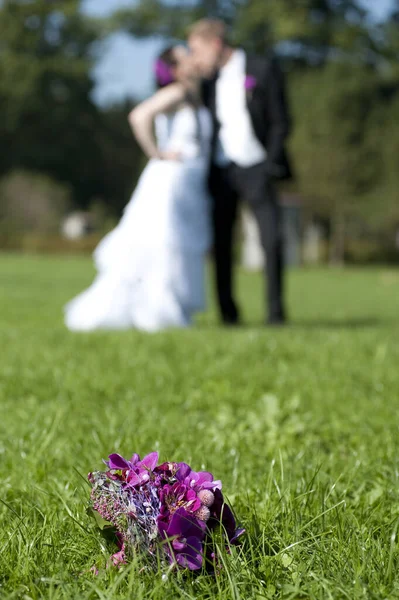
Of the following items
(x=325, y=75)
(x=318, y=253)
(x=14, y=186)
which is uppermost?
(x=325, y=75)

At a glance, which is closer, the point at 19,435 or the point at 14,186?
the point at 19,435

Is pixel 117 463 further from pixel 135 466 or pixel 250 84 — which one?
pixel 250 84

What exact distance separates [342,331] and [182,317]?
1.40m

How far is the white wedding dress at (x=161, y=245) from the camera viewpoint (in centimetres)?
760

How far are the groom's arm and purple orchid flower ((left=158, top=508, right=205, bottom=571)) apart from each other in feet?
20.6

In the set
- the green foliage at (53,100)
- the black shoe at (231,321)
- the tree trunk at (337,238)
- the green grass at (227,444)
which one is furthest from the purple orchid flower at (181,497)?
the green foliage at (53,100)

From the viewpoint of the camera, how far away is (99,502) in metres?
1.66

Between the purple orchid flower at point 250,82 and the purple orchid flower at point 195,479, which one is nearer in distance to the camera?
the purple orchid flower at point 195,479

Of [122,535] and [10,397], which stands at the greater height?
[122,535]

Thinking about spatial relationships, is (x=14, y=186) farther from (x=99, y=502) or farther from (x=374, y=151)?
(x=99, y=502)

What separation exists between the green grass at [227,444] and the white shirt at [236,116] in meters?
1.63

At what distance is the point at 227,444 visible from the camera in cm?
313

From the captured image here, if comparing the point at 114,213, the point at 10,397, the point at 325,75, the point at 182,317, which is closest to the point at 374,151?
→ the point at 325,75

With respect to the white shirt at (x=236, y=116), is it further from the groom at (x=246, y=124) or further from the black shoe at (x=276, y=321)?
the black shoe at (x=276, y=321)
